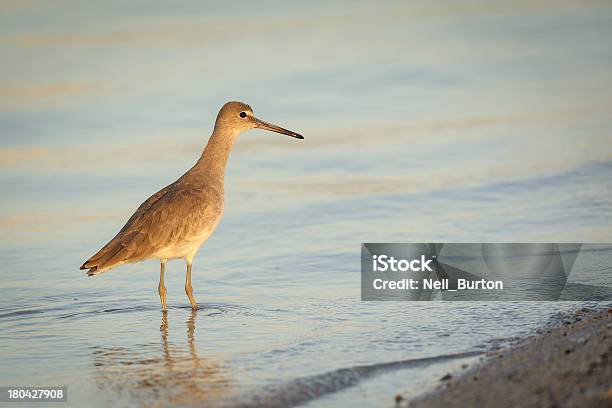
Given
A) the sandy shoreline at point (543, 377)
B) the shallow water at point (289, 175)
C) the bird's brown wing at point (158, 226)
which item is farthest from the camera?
the bird's brown wing at point (158, 226)

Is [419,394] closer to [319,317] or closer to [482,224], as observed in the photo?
[319,317]

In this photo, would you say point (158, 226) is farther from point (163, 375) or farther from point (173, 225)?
point (163, 375)

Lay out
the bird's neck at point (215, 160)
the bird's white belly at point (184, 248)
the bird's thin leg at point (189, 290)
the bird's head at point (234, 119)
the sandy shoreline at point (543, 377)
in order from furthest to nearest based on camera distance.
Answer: the bird's head at point (234, 119) < the bird's neck at point (215, 160) < the bird's white belly at point (184, 248) < the bird's thin leg at point (189, 290) < the sandy shoreline at point (543, 377)

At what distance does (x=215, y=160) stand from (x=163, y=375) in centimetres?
307

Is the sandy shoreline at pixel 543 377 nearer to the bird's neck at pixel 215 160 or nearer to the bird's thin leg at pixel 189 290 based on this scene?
the bird's thin leg at pixel 189 290

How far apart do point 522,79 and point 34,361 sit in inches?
427

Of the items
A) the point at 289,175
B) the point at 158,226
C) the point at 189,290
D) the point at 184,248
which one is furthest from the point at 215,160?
the point at 289,175

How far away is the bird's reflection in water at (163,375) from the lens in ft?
20.7

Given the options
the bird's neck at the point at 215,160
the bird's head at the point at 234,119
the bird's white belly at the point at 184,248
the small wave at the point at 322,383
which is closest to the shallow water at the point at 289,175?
the small wave at the point at 322,383

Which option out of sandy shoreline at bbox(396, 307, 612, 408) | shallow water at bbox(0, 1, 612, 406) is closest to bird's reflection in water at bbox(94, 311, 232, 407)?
shallow water at bbox(0, 1, 612, 406)

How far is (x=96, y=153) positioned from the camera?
13547mm

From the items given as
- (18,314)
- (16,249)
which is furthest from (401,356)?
(16,249)

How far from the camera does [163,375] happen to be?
680cm

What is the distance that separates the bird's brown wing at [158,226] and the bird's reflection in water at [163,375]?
0.98 meters
